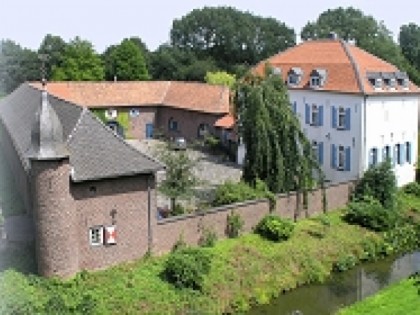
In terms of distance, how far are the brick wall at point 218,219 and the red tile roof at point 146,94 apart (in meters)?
15.1

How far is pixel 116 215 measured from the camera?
1747 cm

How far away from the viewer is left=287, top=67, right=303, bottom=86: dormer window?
30.1 m

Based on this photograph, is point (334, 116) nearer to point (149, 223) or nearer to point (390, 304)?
point (390, 304)

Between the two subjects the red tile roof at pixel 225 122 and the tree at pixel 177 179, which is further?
the red tile roof at pixel 225 122

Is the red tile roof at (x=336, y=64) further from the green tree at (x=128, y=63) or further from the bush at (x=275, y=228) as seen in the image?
the green tree at (x=128, y=63)

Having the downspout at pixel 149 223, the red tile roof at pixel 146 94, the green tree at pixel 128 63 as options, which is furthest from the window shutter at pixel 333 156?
the green tree at pixel 128 63

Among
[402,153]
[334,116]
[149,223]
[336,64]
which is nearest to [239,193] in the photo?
[149,223]

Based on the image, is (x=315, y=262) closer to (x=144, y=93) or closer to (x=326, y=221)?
(x=326, y=221)

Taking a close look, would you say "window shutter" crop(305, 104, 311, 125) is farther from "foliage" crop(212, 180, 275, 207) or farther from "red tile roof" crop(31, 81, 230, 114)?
"red tile roof" crop(31, 81, 230, 114)

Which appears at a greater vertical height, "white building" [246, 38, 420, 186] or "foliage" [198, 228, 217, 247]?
"white building" [246, 38, 420, 186]

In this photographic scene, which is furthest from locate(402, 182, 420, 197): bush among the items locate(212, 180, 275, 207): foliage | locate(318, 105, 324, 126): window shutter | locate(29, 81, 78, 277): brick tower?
locate(29, 81, 78, 277): brick tower

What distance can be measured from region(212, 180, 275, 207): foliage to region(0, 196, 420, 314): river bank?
1.60 metres

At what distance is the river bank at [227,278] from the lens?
49.8 ft

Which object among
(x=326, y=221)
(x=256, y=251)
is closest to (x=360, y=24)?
(x=326, y=221)
